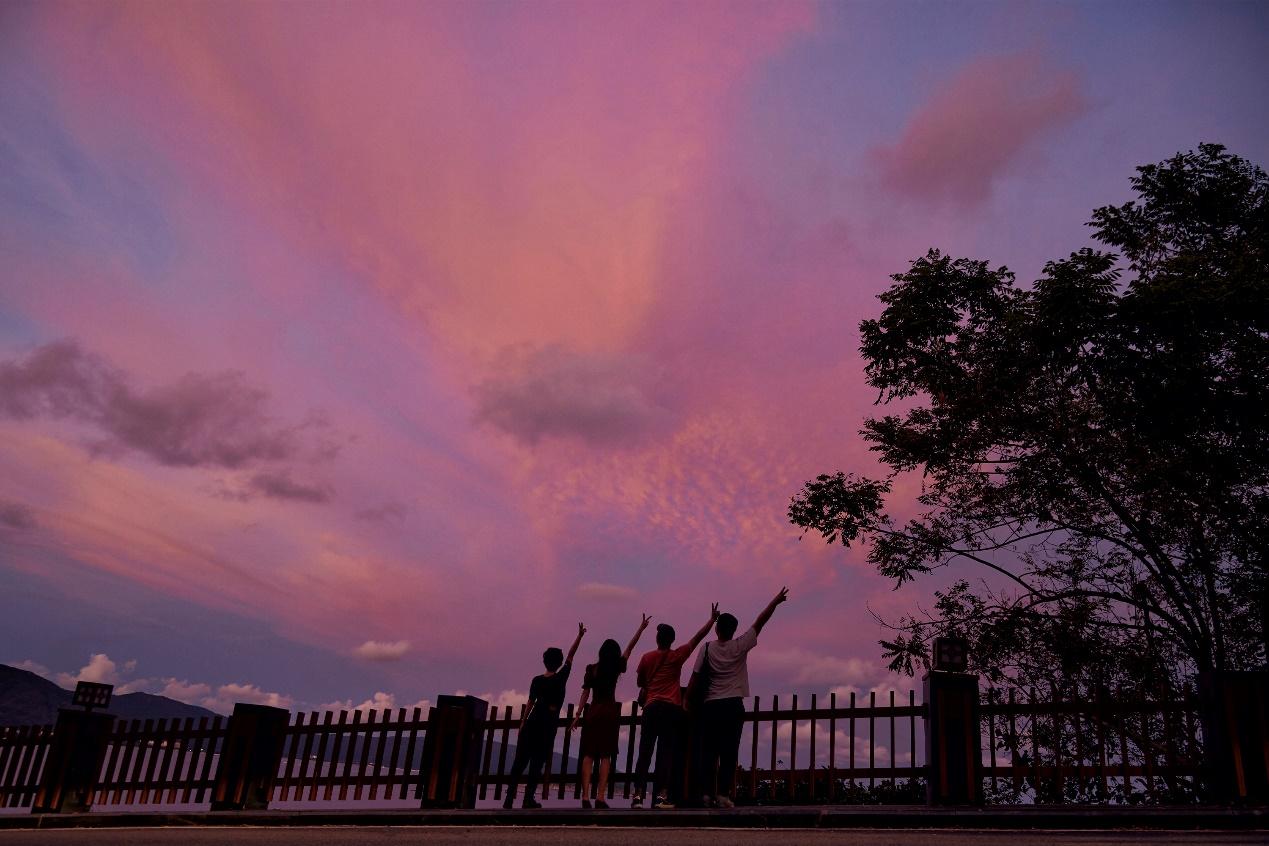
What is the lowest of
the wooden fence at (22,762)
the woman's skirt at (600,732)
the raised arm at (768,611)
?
the wooden fence at (22,762)

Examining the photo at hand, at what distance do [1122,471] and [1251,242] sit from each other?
4.63m

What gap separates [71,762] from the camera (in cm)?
1495

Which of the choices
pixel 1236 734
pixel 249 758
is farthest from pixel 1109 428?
pixel 249 758

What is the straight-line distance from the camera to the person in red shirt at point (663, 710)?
9.91 m

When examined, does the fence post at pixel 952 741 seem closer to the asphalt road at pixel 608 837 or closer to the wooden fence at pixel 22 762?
the asphalt road at pixel 608 837

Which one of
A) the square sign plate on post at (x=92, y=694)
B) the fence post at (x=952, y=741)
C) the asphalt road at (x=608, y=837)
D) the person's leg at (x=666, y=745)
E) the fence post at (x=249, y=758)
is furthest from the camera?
the square sign plate on post at (x=92, y=694)

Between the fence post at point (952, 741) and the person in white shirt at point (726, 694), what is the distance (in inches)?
83.2

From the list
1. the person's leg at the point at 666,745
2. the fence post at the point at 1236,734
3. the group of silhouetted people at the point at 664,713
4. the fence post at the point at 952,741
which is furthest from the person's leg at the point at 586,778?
the fence post at the point at 1236,734

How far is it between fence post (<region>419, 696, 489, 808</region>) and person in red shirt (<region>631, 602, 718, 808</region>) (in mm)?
2885

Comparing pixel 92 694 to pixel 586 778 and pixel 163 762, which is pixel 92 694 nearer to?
pixel 163 762

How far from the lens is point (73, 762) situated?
14953 mm

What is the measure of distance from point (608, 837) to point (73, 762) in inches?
465

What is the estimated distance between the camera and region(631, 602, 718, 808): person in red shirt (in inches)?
390

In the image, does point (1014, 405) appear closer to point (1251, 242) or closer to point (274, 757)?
point (1251, 242)
